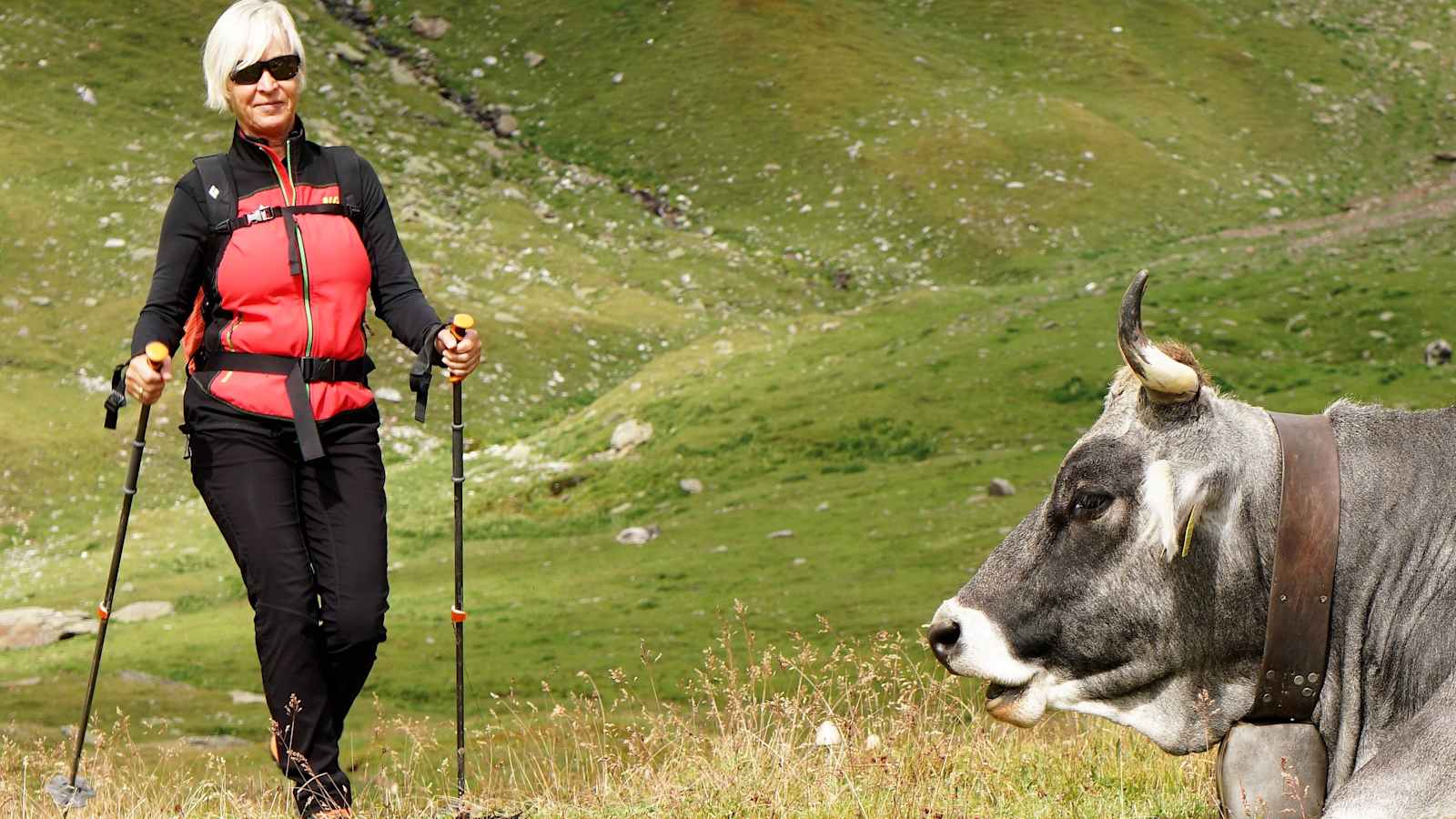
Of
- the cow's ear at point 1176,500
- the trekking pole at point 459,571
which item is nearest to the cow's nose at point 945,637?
the cow's ear at point 1176,500

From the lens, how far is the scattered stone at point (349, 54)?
53469 millimetres

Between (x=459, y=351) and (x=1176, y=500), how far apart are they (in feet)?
11.8

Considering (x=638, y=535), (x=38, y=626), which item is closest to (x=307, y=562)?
(x=38, y=626)

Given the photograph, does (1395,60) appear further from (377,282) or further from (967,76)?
(377,282)

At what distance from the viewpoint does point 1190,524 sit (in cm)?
592

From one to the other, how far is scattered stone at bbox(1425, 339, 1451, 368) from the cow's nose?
76.9 feet

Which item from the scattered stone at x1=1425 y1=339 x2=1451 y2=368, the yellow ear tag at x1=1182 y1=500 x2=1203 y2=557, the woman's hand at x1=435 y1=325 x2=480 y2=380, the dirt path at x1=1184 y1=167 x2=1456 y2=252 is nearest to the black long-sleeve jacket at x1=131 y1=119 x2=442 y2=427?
the woman's hand at x1=435 y1=325 x2=480 y2=380

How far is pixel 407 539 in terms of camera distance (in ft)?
89.9

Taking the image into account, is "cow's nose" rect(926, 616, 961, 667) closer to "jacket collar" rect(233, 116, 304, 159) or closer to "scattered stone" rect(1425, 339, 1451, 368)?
"jacket collar" rect(233, 116, 304, 159)

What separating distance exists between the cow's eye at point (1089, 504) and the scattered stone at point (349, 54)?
5052cm

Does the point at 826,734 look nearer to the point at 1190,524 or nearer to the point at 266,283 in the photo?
the point at 1190,524

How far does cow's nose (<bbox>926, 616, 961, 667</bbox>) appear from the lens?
20.5 ft

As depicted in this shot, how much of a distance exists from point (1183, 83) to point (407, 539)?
38555 millimetres

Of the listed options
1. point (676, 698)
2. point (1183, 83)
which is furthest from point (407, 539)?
point (1183, 83)
